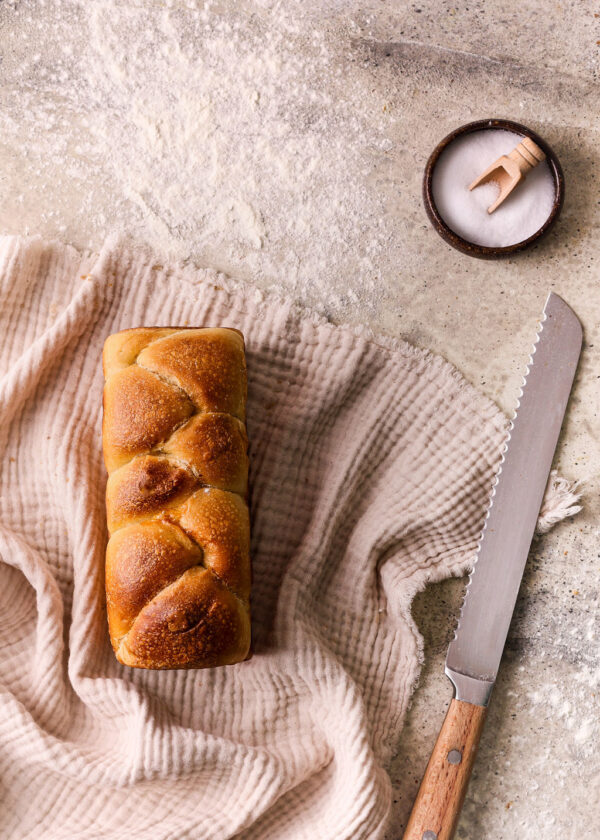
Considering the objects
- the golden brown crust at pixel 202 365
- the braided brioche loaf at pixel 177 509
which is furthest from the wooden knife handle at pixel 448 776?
the golden brown crust at pixel 202 365

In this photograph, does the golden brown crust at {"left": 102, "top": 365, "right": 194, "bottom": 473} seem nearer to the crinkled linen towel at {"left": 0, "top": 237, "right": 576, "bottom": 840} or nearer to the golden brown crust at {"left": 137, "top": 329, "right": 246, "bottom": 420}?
the golden brown crust at {"left": 137, "top": 329, "right": 246, "bottom": 420}

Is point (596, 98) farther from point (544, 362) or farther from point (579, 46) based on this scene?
point (544, 362)

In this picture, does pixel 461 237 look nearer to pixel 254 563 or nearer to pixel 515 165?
pixel 515 165

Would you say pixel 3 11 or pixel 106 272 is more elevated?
pixel 3 11

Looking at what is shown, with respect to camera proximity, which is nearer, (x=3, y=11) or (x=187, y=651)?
(x=187, y=651)

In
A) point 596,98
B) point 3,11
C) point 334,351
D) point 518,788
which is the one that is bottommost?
point 518,788

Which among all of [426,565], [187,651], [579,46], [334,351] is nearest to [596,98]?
[579,46]
